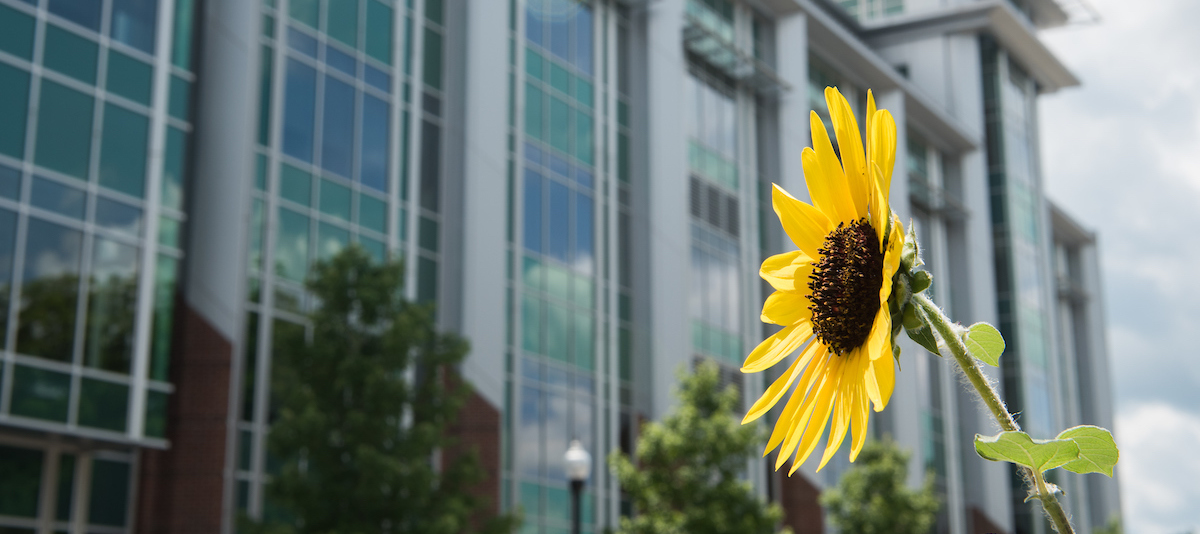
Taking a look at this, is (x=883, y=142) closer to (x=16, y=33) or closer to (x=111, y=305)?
(x=16, y=33)

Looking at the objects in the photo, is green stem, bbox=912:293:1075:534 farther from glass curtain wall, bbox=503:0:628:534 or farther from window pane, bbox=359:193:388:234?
glass curtain wall, bbox=503:0:628:534

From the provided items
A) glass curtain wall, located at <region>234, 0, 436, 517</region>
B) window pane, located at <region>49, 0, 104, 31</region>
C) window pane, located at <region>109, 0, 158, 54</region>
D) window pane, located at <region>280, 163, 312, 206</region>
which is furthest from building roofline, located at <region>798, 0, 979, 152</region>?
window pane, located at <region>49, 0, 104, 31</region>

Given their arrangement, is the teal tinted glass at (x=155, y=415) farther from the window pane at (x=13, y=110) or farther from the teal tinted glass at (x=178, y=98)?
the teal tinted glass at (x=178, y=98)

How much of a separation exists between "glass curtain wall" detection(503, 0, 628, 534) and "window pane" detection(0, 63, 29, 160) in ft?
40.0

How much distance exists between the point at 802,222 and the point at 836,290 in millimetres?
131

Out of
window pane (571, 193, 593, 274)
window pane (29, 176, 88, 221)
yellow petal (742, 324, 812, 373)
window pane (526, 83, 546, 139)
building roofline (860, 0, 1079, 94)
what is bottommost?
yellow petal (742, 324, 812, 373)

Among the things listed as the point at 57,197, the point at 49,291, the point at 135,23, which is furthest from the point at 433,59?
the point at 49,291

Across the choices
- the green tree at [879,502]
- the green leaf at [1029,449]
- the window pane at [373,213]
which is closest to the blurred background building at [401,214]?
the window pane at [373,213]

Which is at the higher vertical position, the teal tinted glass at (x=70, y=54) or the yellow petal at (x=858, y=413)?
the teal tinted glass at (x=70, y=54)

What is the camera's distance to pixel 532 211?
31.1 meters

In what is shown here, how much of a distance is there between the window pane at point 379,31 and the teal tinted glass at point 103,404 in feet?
32.4

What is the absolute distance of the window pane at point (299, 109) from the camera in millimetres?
25625

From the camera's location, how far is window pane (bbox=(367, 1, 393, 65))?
28.0 m

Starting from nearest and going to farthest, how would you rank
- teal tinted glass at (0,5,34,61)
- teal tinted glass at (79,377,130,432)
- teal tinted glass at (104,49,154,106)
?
teal tinted glass at (0,5,34,61), teal tinted glass at (79,377,130,432), teal tinted glass at (104,49,154,106)
